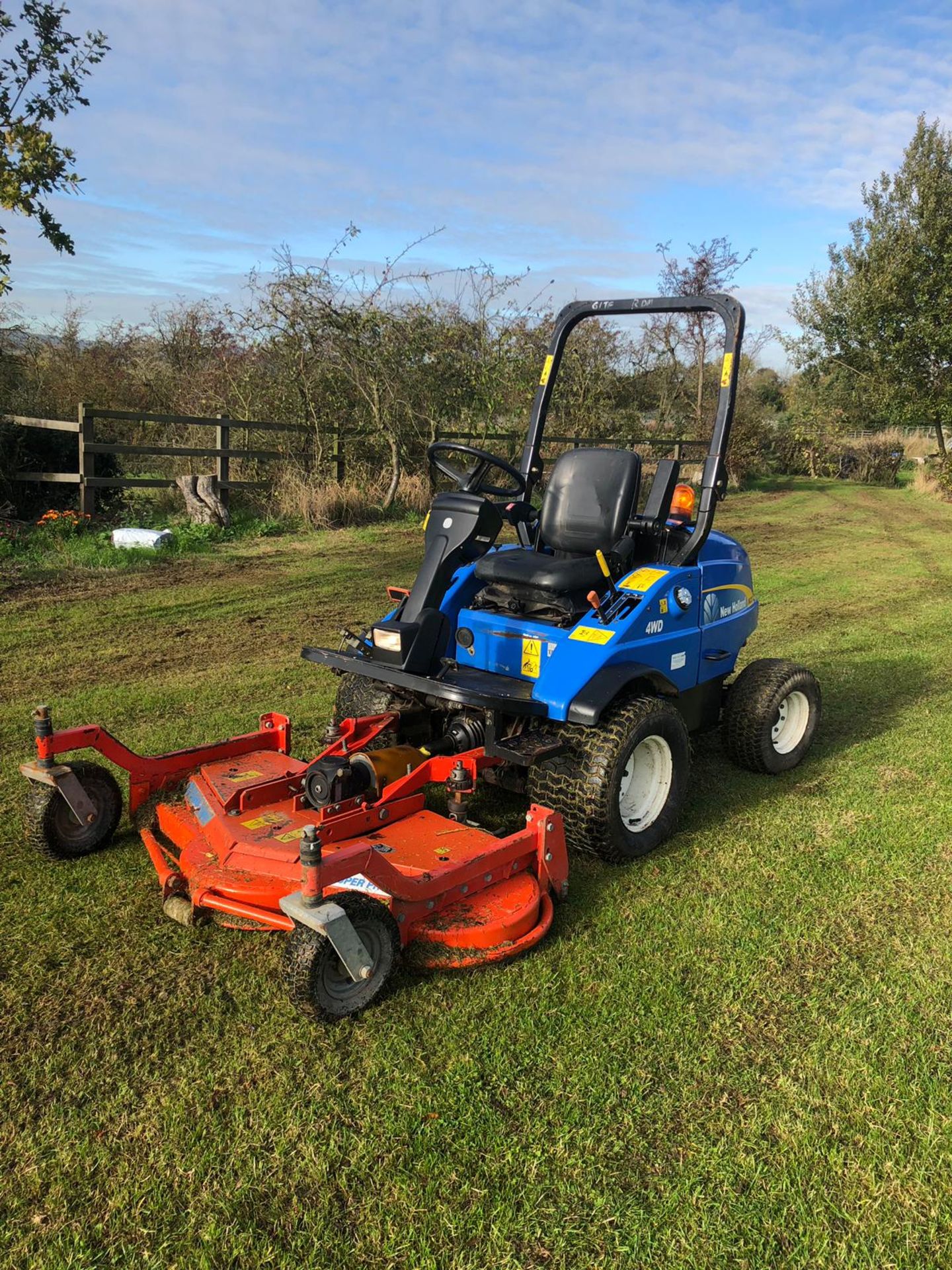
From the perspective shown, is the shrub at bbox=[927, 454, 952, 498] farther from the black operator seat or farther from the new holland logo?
the black operator seat

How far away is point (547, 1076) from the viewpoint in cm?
255

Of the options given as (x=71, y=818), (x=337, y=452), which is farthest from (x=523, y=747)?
(x=337, y=452)

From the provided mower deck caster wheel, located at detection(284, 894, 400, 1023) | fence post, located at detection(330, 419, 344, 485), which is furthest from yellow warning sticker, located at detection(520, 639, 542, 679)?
fence post, located at detection(330, 419, 344, 485)

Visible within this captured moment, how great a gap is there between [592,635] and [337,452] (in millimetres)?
10011

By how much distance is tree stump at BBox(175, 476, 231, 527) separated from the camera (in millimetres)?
11328

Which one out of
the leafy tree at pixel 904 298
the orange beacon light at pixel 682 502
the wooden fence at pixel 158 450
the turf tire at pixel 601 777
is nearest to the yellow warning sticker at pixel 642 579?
the orange beacon light at pixel 682 502

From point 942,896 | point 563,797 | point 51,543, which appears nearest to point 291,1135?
point 563,797

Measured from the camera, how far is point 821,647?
7.57 meters

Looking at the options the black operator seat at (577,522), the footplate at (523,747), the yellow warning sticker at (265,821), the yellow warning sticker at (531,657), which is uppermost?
the black operator seat at (577,522)

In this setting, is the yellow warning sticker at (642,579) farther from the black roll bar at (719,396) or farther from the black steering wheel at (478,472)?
the black steering wheel at (478,472)

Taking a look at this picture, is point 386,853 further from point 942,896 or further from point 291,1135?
point 942,896

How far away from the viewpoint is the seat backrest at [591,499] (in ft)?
14.1

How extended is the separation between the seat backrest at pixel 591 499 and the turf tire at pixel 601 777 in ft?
3.00

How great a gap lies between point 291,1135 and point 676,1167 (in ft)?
3.18
